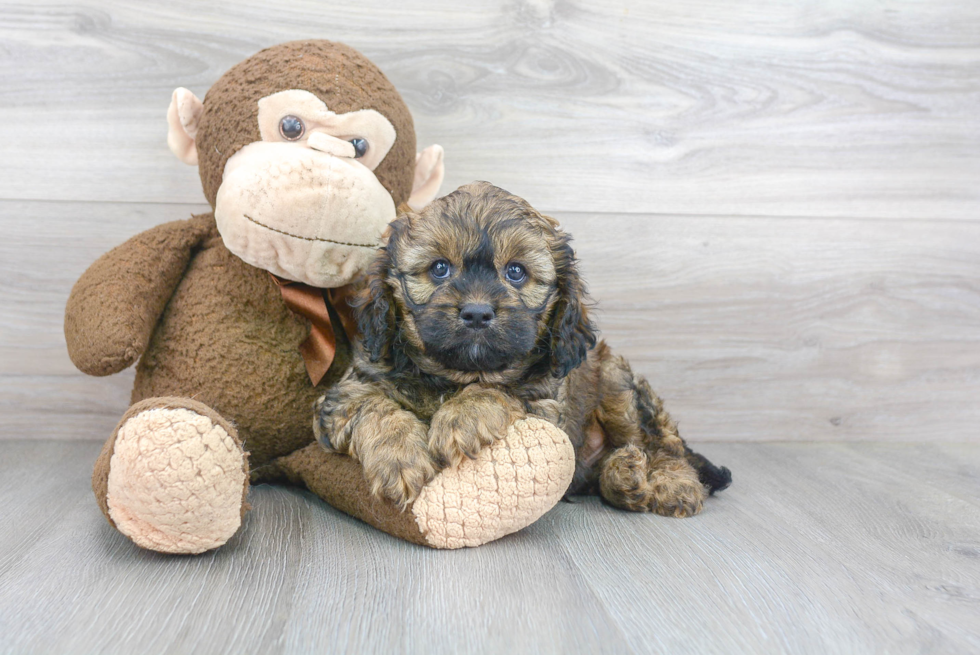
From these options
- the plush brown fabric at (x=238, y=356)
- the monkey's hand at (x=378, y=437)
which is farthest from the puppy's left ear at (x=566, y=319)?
the plush brown fabric at (x=238, y=356)

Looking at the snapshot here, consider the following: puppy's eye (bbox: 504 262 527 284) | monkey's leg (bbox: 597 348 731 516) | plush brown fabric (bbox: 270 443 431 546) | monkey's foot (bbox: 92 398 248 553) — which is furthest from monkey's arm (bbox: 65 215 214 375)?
monkey's leg (bbox: 597 348 731 516)

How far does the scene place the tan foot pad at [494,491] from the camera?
4.28 ft

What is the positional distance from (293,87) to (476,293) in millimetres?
623

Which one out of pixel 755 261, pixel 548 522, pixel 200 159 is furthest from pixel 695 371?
pixel 200 159

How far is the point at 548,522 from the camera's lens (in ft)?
5.07

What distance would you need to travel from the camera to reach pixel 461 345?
1327 millimetres

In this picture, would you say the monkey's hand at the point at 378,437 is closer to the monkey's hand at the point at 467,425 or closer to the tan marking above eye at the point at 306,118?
the monkey's hand at the point at 467,425

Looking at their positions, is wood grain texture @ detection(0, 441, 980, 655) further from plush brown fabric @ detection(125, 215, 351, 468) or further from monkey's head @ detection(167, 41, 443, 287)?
monkey's head @ detection(167, 41, 443, 287)

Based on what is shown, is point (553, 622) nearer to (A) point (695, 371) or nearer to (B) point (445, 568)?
(B) point (445, 568)

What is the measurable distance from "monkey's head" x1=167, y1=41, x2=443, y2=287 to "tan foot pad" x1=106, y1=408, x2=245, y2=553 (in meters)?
0.42

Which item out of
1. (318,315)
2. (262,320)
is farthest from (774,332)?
(262,320)

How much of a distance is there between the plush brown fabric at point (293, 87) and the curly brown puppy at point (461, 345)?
0.28 m

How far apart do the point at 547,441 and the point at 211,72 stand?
4.72ft

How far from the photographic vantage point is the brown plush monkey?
1217 millimetres
